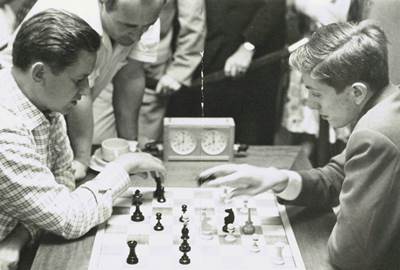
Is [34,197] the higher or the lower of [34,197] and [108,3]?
the lower

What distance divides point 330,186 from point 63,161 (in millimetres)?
987

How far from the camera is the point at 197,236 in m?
2.05

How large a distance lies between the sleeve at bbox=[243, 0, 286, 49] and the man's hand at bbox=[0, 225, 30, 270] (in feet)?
5.77

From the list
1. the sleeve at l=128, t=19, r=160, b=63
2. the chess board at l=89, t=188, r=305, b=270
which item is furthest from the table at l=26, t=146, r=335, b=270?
the sleeve at l=128, t=19, r=160, b=63

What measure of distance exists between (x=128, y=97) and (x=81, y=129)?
56 cm

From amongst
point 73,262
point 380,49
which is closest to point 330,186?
point 380,49

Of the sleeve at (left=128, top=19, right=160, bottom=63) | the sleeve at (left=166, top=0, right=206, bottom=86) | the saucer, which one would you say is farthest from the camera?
the sleeve at (left=166, top=0, right=206, bottom=86)

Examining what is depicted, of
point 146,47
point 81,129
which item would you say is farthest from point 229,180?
point 146,47

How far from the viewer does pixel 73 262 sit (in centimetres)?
188

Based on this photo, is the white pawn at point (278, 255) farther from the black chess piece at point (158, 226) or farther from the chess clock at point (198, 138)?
the chess clock at point (198, 138)

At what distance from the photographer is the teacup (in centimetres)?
251

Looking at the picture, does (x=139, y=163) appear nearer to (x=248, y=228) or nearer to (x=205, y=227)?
(x=205, y=227)

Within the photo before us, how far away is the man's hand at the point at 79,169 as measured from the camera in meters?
2.44

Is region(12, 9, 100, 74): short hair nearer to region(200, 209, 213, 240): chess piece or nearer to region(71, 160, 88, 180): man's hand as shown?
region(71, 160, 88, 180): man's hand
